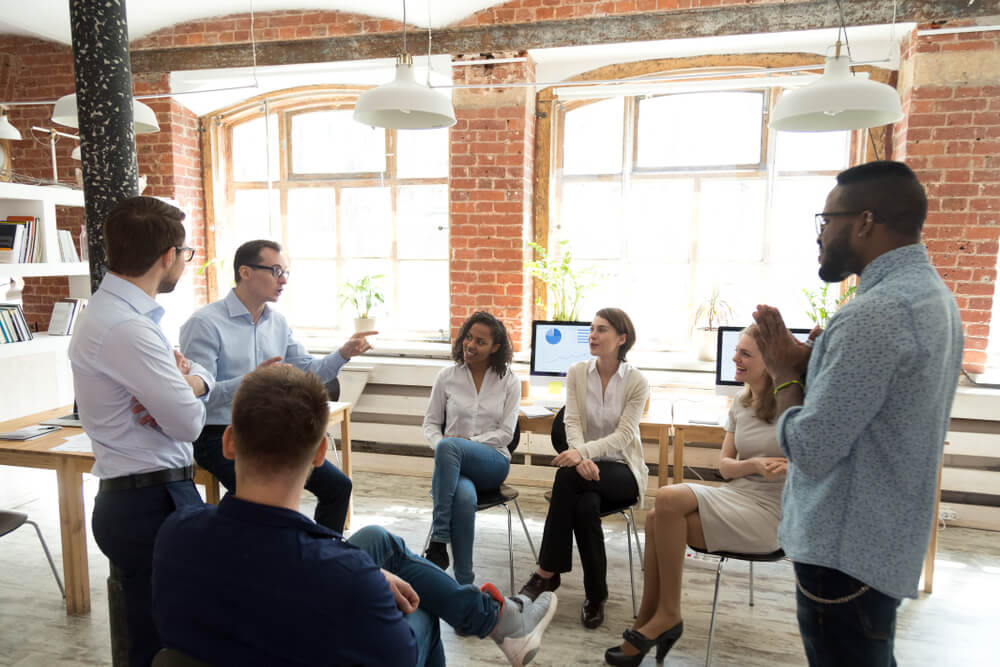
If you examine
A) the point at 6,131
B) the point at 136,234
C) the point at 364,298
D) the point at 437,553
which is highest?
the point at 6,131

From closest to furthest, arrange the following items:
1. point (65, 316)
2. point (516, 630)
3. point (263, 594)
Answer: point (263, 594) < point (516, 630) < point (65, 316)

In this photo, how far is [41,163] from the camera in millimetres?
5305

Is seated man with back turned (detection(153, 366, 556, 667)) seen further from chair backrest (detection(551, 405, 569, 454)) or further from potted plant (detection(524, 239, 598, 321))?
potted plant (detection(524, 239, 598, 321))

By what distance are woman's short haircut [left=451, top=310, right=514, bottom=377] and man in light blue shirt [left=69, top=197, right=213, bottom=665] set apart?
63.2 inches

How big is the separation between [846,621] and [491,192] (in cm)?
365

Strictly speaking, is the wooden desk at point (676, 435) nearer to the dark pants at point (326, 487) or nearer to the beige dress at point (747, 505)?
the beige dress at point (747, 505)

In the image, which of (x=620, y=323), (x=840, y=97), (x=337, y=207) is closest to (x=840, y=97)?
(x=840, y=97)

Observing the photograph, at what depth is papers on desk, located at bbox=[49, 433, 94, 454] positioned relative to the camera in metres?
2.57

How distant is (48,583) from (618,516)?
296 centimetres

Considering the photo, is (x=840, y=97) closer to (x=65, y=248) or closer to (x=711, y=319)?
(x=711, y=319)

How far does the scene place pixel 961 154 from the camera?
372 cm

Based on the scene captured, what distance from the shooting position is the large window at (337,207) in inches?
206

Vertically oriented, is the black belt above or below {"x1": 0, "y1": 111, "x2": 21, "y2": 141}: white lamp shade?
below

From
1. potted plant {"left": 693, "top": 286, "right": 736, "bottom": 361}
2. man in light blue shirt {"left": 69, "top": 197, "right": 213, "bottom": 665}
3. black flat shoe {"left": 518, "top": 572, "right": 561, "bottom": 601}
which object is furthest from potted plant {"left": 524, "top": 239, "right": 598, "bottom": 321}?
man in light blue shirt {"left": 69, "top": 197, "right": 213, "bottom": 665}
